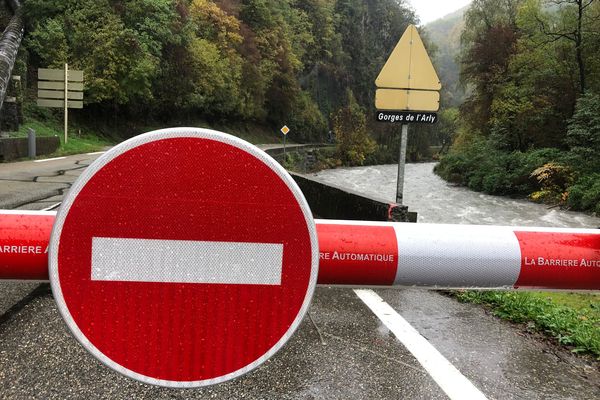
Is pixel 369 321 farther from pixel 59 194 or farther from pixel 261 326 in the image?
pixel 59 194

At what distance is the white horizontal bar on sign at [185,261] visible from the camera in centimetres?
120

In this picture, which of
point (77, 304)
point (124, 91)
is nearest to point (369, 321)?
point (77, 304)

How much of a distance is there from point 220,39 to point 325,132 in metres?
33.1

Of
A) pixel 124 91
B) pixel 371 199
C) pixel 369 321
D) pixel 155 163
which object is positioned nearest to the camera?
pixel 155 163

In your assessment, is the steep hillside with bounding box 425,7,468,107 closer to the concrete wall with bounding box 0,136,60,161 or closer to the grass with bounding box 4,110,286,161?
the grass with bounding box 4,110,286,161

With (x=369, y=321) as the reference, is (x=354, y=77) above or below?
above

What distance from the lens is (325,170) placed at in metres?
48.6

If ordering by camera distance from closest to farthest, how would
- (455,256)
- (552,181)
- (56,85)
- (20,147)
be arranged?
(455,256) < (20,147) < (56,85) < (552,181)

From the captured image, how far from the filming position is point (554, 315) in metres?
4.02

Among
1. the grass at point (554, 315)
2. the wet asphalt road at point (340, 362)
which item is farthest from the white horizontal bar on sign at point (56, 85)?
the grass at point (554, 315)

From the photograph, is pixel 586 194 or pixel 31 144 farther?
pixel 586 194

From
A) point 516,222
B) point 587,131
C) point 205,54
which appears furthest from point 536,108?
point 205,54

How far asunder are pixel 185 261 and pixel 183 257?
0.04 ft

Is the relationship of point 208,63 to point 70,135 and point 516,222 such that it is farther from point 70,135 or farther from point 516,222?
point 516,222
